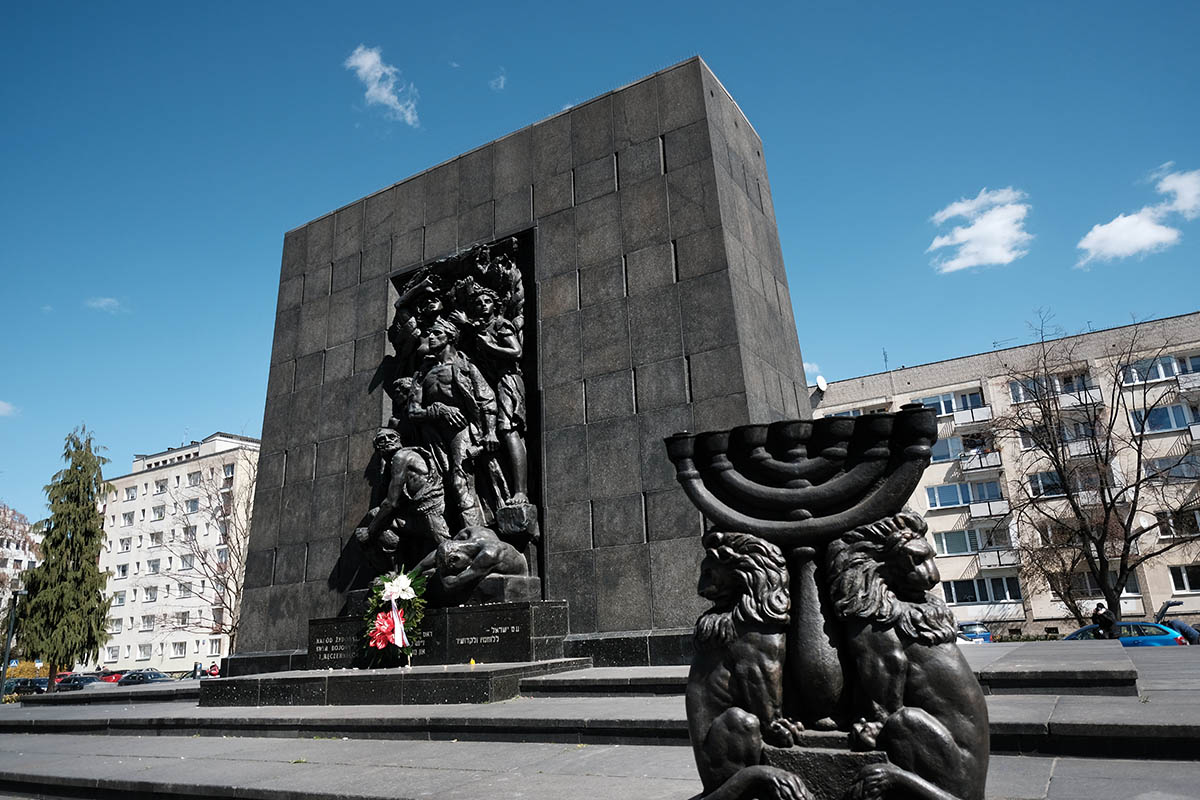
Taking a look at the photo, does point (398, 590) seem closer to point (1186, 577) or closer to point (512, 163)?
point (512, 163)

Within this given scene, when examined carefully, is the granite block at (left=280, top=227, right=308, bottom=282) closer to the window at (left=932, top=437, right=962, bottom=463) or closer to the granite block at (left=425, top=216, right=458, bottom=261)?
the granite block at (left=425, top=216, right=458, bottom=261)

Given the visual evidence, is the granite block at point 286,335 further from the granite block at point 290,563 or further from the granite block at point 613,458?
the granite block at point 613,458

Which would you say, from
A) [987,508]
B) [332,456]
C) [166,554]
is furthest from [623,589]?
[166,554]

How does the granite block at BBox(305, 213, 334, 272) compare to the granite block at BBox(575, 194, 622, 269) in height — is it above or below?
above

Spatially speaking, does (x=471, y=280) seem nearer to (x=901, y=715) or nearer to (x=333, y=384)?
(x=333, y=384)

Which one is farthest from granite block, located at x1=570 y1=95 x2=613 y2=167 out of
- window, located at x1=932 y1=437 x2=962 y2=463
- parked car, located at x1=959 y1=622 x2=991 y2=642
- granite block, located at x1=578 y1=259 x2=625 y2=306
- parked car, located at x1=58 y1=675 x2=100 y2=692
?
parked car, located at x1=58 y1=675 x2=100 y2=692

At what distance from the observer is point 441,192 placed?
1521 cm

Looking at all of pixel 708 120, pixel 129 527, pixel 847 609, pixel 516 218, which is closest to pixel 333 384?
pixel 516 218

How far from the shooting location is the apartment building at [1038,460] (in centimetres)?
3719

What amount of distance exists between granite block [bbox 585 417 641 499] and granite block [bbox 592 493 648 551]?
0.12 meters

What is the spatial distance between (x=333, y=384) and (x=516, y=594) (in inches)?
262

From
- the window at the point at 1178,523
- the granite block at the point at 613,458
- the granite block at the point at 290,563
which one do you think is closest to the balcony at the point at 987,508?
the window at the point at 1178,523

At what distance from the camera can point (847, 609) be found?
3.52 metres

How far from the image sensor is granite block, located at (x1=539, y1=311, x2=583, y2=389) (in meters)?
12.4
